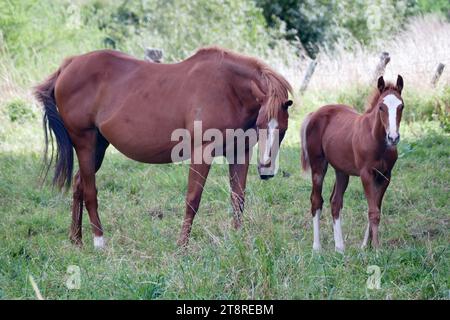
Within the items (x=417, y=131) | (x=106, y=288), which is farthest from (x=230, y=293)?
(x=417, y=131)

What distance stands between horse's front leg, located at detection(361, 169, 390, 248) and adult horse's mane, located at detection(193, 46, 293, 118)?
938 mm

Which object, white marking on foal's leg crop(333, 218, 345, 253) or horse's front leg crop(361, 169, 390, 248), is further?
white marking on foal's leg crop(333, 218, 345, 253)

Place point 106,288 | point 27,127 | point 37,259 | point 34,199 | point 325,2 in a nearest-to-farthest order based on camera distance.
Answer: point 106,288 < point 37,259 < point 34,199 < point 27,127 < point 325,2

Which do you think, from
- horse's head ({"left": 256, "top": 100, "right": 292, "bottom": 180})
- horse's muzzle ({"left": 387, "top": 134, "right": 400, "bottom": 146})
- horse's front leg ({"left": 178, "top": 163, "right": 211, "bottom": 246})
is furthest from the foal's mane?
horse's front leg ({"left": 178, "top": 163, "right": 211, "bottom": 246})

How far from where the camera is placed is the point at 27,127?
1109cm

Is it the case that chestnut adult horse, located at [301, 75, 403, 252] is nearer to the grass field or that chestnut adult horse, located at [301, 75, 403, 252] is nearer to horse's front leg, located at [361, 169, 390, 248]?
horse's front leg, located at [361, 169, 390, 248]

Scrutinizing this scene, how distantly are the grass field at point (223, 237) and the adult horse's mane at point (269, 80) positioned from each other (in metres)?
0.77

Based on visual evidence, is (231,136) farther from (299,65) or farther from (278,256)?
(299,65)

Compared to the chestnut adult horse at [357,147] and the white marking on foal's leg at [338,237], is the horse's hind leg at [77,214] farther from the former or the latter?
the white marking on foal's leg at [338,237]

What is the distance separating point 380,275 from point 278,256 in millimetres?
705

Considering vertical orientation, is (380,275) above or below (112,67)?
below

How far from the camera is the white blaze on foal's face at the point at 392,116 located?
17.9ft

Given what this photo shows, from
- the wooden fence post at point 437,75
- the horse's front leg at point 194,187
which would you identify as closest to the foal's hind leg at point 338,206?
the horse's front leg at point 194,187

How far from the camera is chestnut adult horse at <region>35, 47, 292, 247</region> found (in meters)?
6.16
